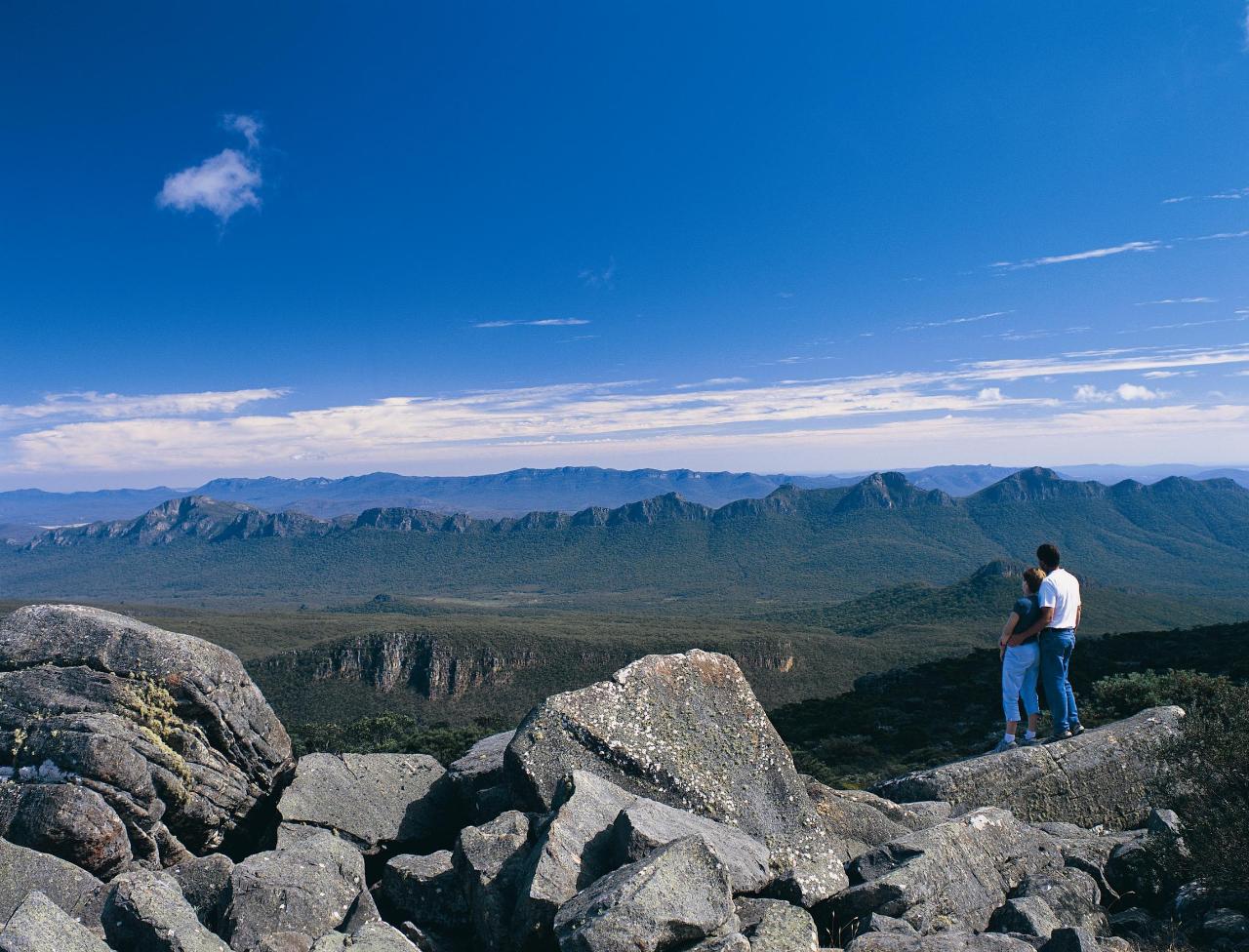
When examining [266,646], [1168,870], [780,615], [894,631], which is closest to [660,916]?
[1168,870]

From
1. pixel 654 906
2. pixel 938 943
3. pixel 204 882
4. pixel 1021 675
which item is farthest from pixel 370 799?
pixel 1021 675

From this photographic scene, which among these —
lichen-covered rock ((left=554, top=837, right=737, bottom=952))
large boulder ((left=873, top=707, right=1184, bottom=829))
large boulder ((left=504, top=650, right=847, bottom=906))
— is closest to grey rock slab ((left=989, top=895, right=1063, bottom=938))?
large boulder ((left=504, top=650, right=847, bottom=906))

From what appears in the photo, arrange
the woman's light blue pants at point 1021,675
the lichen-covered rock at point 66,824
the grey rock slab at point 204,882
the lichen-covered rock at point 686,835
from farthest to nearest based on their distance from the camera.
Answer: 1. the woman's light blue pants at point 1021,675
2. the lichen-covered rock at point 66,824
3. the grey rock slab at point 204,882
4. the lichen-covered rock at point 686,835

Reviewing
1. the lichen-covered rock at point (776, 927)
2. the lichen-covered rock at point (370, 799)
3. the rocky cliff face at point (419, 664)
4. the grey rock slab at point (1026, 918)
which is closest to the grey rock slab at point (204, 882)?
the lichen-covered rock at point (370, 799)

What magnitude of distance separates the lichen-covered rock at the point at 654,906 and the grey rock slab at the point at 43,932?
3.73 metres

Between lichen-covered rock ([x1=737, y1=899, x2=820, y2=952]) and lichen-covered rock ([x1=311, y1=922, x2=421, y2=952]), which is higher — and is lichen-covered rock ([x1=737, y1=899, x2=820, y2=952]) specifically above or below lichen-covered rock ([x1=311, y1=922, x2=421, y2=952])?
below

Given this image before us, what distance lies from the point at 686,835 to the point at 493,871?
197 centimetres

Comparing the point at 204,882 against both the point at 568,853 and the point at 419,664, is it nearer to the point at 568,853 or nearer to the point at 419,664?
the point at 568,853

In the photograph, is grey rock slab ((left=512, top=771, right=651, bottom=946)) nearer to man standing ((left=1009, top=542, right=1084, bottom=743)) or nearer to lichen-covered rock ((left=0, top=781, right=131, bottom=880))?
lichen-covered rock ((left=0, top=781, right=131, bottom=880))

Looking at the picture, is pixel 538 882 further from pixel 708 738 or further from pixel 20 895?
pixel 20 895

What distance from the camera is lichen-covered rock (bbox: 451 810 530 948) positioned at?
22.8ft

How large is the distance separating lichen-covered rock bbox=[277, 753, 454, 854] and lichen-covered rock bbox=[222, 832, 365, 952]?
1428mm

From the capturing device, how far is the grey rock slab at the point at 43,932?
5406mm

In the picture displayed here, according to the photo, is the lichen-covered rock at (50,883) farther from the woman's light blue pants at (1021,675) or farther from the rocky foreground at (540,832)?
the woman's light blue pants at (1021,675)
